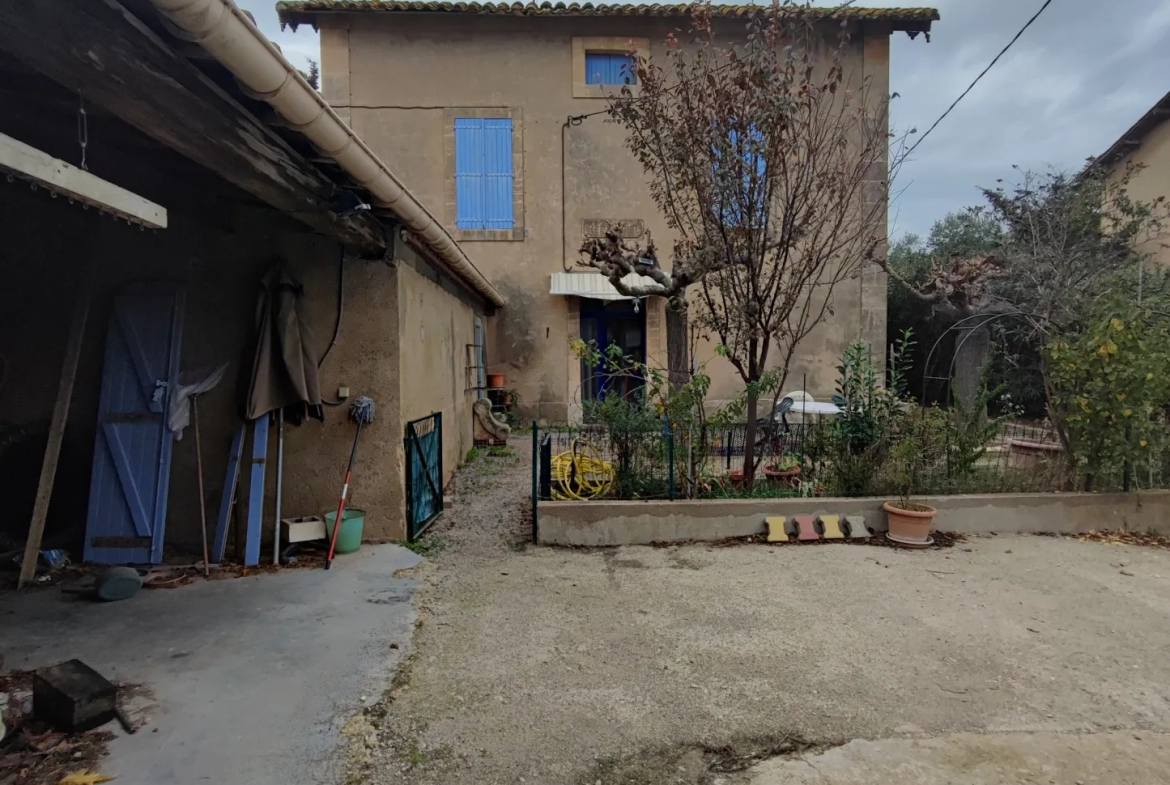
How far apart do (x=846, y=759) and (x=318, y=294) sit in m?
4.53

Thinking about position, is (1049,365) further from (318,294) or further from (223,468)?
(223,468)

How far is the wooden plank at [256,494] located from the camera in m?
4.46

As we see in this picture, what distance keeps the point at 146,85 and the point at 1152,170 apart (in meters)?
18.0

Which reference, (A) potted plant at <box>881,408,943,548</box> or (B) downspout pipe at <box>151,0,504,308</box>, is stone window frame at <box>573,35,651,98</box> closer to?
(A) potted plant at <box>881,408,943,548</box>

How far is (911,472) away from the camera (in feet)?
18.2

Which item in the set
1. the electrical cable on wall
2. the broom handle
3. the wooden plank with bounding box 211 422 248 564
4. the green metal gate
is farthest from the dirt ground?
the electrical cable on wall

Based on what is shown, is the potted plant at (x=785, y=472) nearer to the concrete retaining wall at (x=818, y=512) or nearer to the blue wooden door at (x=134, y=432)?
the concrete retaining wall at (x=818, y=512)

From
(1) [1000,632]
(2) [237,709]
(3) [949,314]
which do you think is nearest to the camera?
(2) [237,709]

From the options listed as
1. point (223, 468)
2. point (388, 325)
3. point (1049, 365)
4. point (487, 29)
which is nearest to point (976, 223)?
point (1049, 365)

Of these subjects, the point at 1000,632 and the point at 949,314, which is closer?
the point at 1000,632

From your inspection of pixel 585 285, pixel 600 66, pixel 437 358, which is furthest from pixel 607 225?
pixel 437 358

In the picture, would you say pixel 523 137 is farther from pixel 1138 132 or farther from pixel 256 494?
pixel 1138 132

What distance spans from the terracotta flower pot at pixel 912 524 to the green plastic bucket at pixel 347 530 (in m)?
4.48

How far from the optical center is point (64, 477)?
15.2 ft
